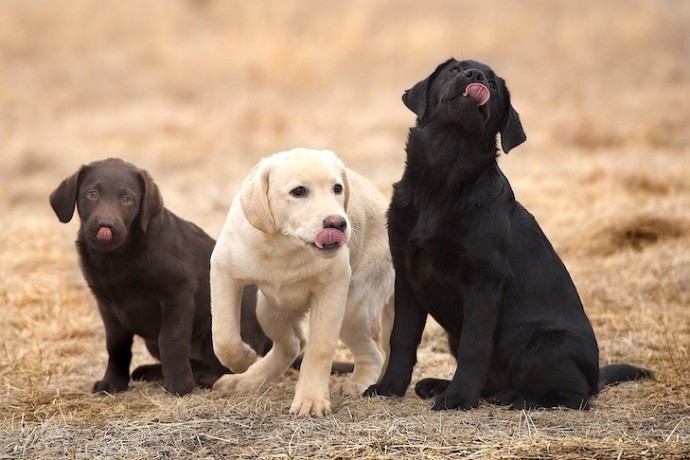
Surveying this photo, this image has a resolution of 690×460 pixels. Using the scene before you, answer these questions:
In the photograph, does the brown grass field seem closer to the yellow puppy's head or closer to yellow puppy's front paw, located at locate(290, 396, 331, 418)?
yellow puppy's front paw, located at locate(290, 396, 331, 418)

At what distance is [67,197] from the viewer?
560cm

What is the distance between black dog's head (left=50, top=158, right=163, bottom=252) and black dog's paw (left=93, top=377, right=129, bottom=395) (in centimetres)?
81

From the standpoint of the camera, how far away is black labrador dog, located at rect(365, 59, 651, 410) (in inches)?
196

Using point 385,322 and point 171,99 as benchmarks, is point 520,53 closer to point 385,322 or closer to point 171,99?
point 171,99

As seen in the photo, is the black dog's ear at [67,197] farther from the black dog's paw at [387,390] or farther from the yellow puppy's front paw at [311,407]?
the black dog's paw at [387,390]

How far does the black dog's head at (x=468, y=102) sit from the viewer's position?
4.99 m

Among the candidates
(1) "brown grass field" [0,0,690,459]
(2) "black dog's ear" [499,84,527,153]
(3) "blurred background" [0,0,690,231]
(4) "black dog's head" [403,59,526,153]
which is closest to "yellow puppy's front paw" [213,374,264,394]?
(1) "brown grass field" [0,0,690,459]

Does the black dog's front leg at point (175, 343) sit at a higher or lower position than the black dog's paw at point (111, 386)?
higher

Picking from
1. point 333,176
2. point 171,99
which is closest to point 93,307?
point 333,176

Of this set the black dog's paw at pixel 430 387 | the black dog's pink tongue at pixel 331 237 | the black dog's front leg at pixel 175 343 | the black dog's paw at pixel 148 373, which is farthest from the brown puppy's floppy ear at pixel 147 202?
the black dog's paw at pixel 430 387

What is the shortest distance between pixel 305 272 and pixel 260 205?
389 millimetres

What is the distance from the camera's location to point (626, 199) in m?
10.1

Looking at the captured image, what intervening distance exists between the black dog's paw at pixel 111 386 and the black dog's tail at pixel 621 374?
2.55 metres

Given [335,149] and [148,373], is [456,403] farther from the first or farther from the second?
[335,149]
